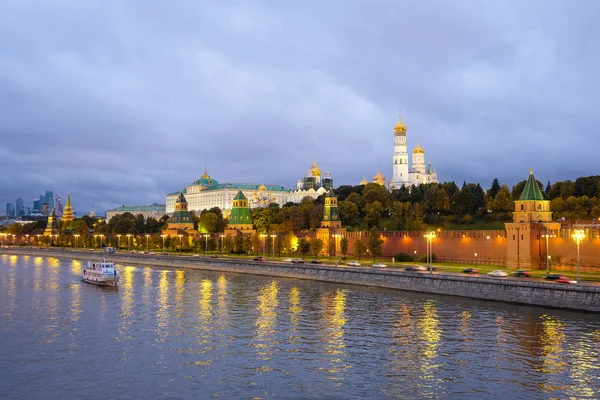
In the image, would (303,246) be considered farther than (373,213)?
No

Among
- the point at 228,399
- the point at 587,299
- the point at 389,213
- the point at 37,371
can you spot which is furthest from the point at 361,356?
the point at 389,213

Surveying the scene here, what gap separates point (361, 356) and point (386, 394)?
18.6 feet

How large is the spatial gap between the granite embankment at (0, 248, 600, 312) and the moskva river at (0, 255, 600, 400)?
1056 millimetres

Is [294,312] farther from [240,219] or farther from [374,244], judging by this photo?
[240,219]

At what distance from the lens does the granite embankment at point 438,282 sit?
4031 cm

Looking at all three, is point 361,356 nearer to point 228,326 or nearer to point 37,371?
point 228,326

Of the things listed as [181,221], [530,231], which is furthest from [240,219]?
[530,231]

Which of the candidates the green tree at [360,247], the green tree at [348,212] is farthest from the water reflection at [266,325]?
the green tree at [348,212]

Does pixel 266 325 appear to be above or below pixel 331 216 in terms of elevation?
below

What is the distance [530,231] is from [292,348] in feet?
113

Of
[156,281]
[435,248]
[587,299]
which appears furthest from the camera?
[435,248]

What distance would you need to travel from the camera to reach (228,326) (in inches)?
1426

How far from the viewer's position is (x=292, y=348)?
99.9 feet

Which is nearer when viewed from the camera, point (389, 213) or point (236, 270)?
point (236, 270)
